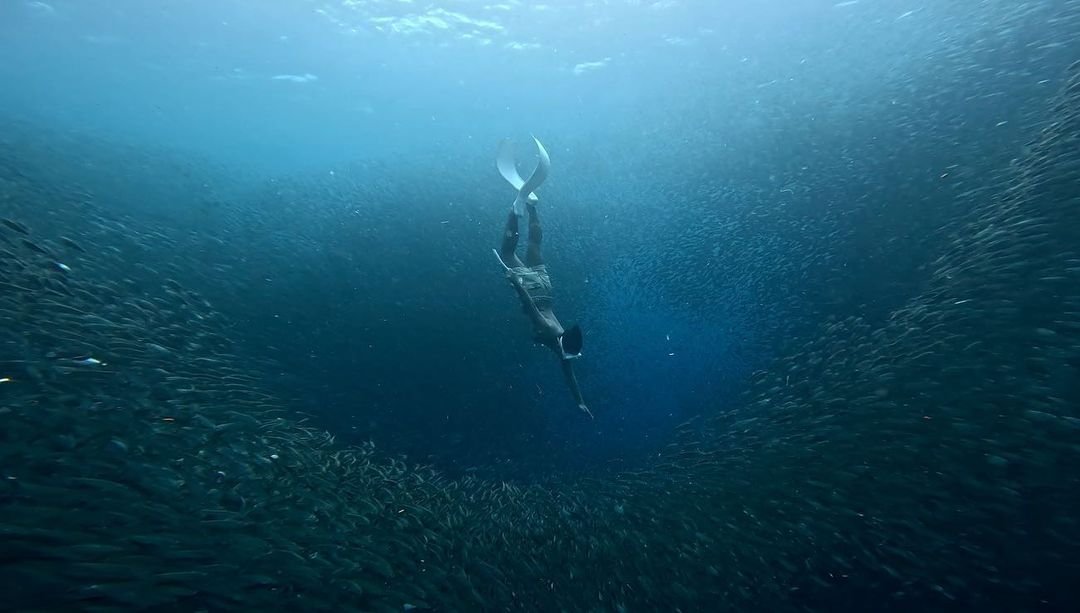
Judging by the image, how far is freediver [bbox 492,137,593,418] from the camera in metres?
5.06

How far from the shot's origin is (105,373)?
3.72 meters

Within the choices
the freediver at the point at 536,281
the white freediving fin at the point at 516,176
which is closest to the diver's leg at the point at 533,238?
the freediver at the point at 536,281

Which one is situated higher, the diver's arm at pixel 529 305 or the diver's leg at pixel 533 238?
the diver's leg at pixel 533 238

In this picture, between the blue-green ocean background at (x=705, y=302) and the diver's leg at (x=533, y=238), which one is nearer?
the blue-green ocean background at (x=705, y=302)

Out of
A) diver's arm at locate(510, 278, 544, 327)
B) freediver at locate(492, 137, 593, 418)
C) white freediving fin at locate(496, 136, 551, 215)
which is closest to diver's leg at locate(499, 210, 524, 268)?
freediver at locate(492, 137, 593, 418)

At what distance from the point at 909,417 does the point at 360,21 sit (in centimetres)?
1910

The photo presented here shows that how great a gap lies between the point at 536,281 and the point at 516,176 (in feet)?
5.79

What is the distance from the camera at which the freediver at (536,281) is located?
506cm

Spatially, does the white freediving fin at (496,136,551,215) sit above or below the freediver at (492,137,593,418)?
above

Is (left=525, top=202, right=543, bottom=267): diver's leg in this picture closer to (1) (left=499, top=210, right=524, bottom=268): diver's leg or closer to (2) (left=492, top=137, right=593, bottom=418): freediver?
(2) (left=492, top=137, right=593, bottom=418): freediver

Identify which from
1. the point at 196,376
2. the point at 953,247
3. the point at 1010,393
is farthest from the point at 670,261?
the point at 196,376

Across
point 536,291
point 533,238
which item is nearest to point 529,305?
point 536,291

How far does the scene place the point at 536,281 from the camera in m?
5.36

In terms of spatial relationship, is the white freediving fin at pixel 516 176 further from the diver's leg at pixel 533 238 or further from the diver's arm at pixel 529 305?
the diver's arm at pixel 529 305
